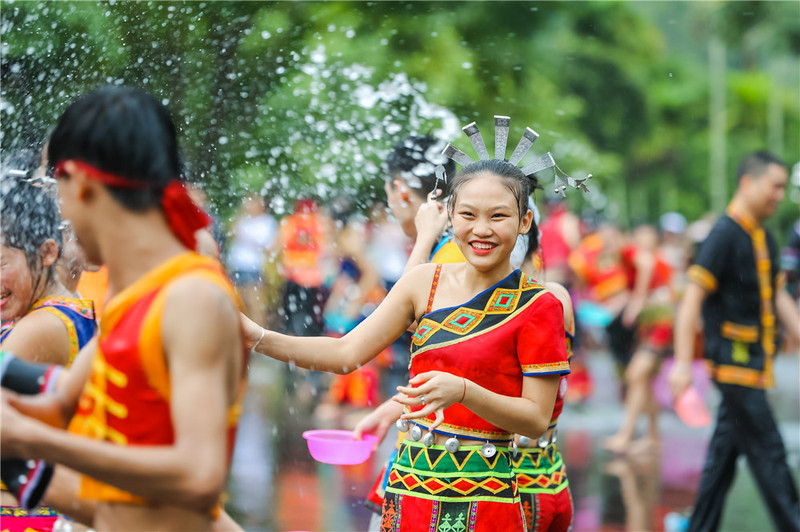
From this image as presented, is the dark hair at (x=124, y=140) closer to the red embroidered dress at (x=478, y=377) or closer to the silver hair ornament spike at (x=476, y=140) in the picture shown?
the red embroidered dress at (x=478, y=377)

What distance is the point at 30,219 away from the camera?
3.22 metres

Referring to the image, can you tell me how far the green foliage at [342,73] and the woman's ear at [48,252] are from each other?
139cm

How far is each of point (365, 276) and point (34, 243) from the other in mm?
7595

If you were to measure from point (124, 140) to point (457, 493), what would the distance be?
5.01 feet

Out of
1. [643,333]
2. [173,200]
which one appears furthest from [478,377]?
[643,333]

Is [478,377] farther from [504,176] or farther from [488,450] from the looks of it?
[504,176]

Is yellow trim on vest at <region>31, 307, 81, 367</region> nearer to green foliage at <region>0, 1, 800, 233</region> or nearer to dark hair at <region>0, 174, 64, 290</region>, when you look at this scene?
dark hair at <region>0, 174, 64, 290</region>

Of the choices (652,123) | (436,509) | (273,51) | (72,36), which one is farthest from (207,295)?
(652,123)

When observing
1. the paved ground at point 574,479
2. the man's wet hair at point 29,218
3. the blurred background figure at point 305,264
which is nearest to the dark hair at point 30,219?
the man's wet hair at point 29,218

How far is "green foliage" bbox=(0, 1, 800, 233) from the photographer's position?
570 cm

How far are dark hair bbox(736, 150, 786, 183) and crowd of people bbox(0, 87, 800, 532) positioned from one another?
1 cm

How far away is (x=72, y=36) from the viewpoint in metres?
5.69

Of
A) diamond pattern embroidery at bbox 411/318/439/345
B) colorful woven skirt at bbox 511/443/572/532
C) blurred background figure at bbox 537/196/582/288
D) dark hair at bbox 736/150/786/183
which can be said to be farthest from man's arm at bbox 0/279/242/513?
blurred background figure at bbox 537/196/582/288

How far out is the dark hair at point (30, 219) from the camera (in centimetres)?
317
